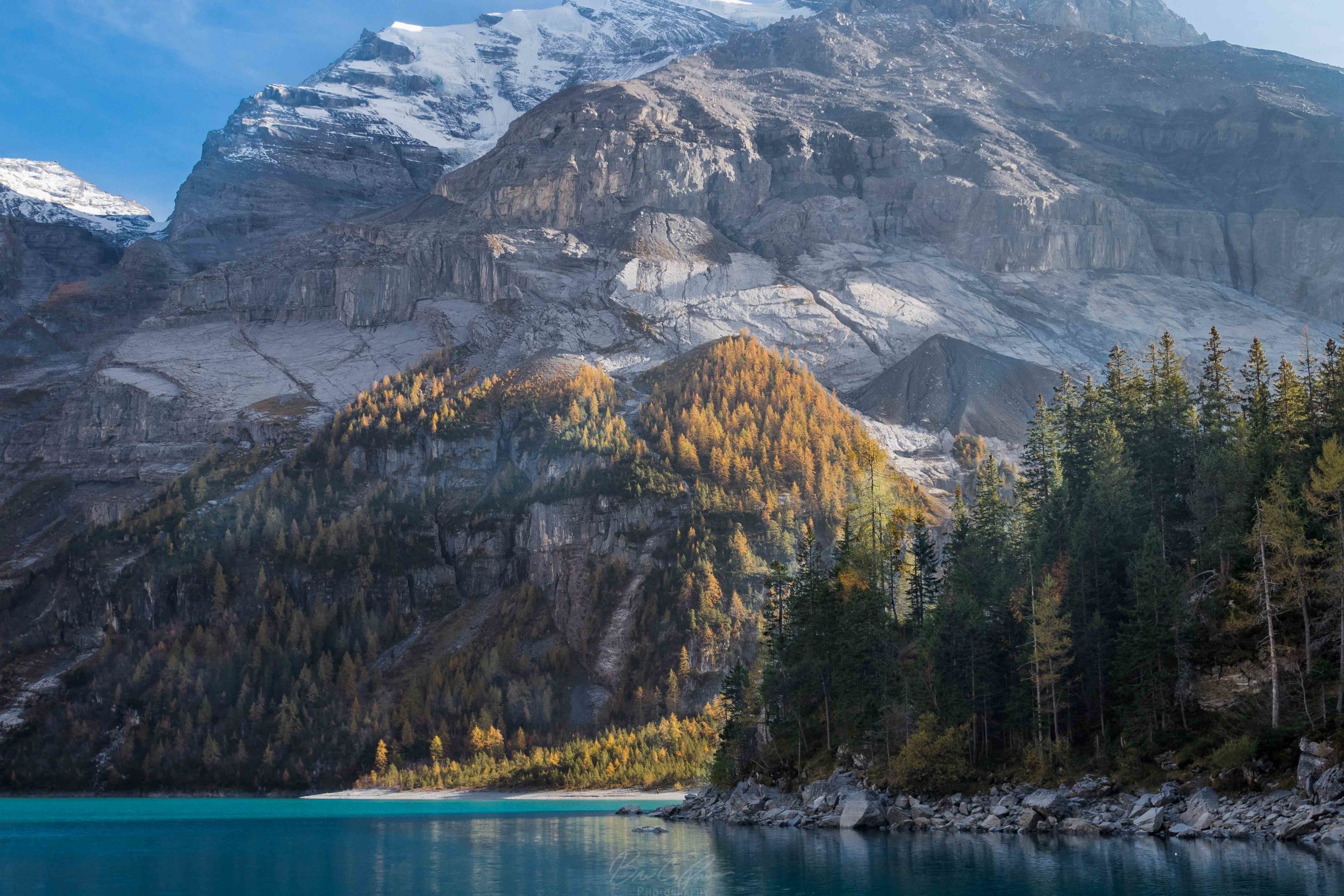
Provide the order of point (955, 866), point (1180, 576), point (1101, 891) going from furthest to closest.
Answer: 1. point (1180, 576)
2. point (955, 866)
3. point (1101, 891)

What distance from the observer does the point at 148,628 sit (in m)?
199

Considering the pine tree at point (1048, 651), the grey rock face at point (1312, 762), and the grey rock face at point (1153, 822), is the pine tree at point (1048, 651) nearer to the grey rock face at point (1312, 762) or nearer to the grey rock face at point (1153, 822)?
the grey rock face at point (1153, 822)

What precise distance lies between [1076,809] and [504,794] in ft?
306

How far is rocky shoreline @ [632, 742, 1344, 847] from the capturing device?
54562mm

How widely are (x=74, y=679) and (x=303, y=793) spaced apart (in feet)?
165

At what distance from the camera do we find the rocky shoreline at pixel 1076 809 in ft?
179

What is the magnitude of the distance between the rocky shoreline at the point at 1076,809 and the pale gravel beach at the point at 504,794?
40.0 metres

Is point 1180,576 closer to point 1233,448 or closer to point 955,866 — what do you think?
point 1233,448

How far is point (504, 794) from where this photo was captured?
146 m

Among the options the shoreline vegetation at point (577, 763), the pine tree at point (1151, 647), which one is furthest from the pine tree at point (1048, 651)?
the shoreline vegetation at point (577, 763)

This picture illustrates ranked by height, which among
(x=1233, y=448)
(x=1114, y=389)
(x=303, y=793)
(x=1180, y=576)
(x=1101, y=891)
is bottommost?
(x=303, y=793)

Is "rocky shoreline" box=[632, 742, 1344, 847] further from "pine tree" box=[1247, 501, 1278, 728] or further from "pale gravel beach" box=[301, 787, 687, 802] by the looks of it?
"pale gravel beach" box=[301, 787, 687, 802]

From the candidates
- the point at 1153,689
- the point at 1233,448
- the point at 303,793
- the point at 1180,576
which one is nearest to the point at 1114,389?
the point at 1233,448

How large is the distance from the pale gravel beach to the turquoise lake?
104 ft
